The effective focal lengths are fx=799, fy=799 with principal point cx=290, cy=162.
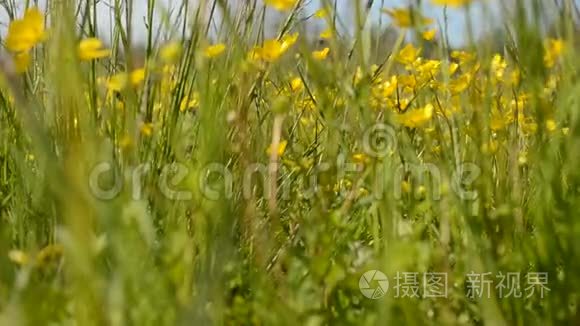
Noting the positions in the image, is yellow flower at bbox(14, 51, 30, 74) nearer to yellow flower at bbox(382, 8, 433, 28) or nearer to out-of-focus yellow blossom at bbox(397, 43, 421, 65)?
yellow flower at bbox(382, 8, 433, 28)

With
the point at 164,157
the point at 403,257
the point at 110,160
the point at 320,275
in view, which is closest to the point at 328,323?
the point at 320,275

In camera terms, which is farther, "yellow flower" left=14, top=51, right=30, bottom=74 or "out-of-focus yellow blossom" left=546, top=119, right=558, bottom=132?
"out-of-focus yellow blossom" left=546, top=119, right=558, bottom=132

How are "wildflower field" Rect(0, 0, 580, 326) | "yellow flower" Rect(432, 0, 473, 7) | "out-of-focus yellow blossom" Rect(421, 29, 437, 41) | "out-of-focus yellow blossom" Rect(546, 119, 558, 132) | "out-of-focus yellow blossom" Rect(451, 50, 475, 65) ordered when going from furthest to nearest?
"out-of-focus yellow blossom" Rect(421, 29, 437, 41) < "out-of-focus yellow blossom" Rect(451, 50, 475, 65) < "out-of-focus yellow blossom" Rect(546, 119, 558, 132) < "yellow flower" Rect(432, 0, 473, 7) < "wildflower field" Rect(0, 0, 580, 326)

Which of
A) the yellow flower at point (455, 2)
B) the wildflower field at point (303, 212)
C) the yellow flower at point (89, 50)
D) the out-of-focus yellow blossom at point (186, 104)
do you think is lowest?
the wildflower field at point (303, 212)

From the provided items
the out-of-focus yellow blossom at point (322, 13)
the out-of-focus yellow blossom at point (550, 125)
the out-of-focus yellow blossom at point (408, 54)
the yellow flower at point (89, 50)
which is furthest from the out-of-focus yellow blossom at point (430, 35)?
the yellow flower at point (89, 50)

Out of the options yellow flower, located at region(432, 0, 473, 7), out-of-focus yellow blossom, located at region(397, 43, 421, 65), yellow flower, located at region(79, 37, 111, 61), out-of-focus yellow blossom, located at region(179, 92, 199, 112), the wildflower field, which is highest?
out-of-focus yellow blossom, located at region(397, 43, 421, 65)

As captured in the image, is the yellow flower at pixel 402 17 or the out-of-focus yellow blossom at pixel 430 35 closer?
the yellow flower at pixel 402 17

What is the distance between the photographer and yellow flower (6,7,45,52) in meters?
0.75

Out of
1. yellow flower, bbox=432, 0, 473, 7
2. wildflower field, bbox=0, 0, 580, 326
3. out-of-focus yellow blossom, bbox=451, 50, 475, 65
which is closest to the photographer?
wildflower field, bbox=0, 0, 580, 326

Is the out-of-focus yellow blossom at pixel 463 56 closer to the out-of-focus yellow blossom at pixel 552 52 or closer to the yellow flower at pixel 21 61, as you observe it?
the out-of-focus yellow blossom at pixel 552 52

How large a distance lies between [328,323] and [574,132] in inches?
12.7

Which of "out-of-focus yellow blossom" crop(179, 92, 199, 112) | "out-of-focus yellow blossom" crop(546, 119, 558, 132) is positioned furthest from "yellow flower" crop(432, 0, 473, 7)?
"out-of-focus yellow blossom" crop(179, 92, 199, 112)

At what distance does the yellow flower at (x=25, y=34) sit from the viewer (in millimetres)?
750

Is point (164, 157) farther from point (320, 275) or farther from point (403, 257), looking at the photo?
point (403, 257)
